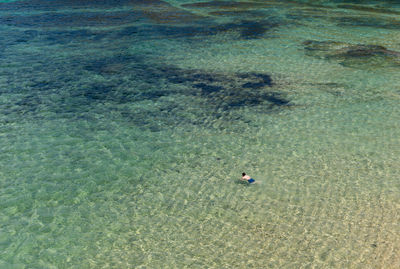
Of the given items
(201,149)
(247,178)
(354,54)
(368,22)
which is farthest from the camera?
(368,22)

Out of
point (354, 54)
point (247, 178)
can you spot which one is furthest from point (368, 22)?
point (247, 178)

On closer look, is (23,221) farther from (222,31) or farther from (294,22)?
(294,22)

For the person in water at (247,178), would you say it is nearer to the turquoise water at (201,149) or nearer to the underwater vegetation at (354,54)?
the turquoise water at (201,149)

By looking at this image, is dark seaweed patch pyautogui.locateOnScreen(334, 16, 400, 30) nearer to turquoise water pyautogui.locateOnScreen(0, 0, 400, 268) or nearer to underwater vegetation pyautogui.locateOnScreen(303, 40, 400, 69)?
turquoise water pyautogui.locateOnScreen(0, 0, 400, 268)

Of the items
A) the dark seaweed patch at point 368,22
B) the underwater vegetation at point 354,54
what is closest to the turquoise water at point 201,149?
the underwater vegetation at point 354,54

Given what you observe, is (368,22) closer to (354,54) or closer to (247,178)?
(354,54)

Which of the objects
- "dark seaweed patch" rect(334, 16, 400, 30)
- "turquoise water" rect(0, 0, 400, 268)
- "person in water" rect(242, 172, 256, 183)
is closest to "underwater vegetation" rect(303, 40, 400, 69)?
"turquoise water" rect(0, 0, 400, 268)
